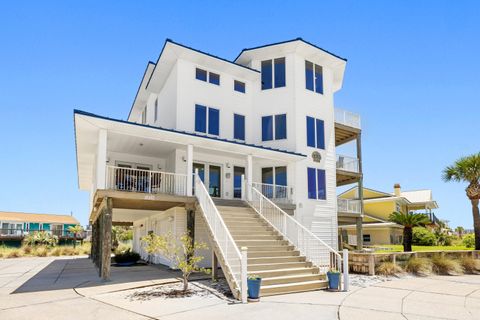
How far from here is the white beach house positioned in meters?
15.9

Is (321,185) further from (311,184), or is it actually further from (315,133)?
(315,133)

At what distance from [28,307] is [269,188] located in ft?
44.5

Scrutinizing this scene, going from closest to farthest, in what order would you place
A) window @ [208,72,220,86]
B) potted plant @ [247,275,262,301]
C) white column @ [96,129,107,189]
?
potted plant @ [247,275,262,301]
white column @ [96,129,107,189]
window @ [208,72,220,86]

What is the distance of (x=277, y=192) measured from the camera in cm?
2077

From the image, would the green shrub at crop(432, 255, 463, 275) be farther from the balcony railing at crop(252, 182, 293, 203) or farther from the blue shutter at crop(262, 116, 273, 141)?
the blue shutter at crop(262, 116, 273, 141)

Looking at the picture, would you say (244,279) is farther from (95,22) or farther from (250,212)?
(95,22)

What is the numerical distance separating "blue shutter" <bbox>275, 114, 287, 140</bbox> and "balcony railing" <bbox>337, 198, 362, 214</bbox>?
18.5 ft

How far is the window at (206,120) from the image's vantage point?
19953 millimetres

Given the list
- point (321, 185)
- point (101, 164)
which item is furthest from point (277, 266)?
point (321, 185)

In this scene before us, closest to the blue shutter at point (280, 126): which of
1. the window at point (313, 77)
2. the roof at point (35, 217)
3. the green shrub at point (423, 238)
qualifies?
the window at point (313, 77)

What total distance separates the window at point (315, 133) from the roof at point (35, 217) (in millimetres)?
45090

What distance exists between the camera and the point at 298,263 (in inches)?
512

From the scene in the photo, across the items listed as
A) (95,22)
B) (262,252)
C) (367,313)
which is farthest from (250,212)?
(95,22)

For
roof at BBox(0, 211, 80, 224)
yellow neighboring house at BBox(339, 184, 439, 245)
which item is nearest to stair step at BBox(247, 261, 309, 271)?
yellow neighboring house at BBox(339, 184, 439, 245)
